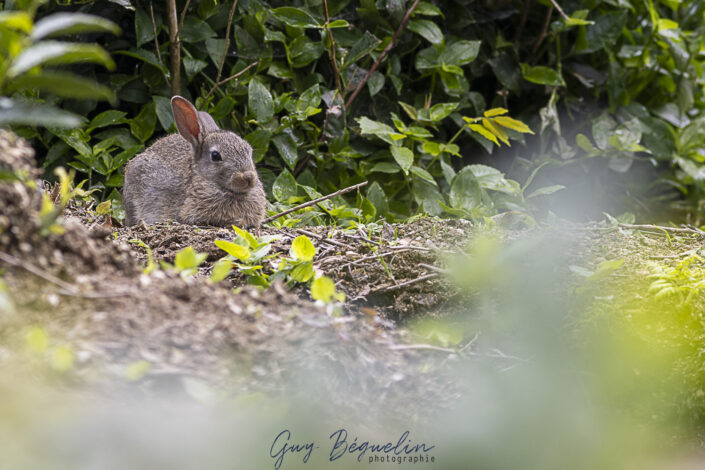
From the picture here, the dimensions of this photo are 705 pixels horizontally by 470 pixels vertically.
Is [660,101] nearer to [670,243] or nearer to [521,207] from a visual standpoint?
[521,207]

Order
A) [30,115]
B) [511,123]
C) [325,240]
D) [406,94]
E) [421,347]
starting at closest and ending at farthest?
[30,115] → [421,347] → [325,240] → [511,123] → [406,94]

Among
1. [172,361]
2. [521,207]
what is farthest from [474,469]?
[521,207]

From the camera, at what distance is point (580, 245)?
237 cm

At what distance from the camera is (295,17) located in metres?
3.81

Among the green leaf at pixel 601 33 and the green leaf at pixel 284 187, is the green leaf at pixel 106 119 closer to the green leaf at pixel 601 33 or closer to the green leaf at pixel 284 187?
the green leaf at pixel 284 187

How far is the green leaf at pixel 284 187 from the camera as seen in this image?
3807 mm

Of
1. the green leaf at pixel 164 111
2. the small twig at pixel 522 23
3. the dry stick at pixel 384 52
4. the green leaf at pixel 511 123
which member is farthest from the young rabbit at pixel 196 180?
the small twig at pixel 522 23

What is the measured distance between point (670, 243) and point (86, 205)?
2.95 m

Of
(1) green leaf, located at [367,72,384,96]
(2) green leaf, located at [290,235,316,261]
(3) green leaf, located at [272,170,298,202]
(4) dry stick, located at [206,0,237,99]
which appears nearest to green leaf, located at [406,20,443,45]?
(1) green leaf, located at [367,72,384,96]

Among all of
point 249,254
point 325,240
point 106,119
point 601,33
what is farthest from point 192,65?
point 601,33

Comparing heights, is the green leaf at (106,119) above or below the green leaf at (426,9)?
below

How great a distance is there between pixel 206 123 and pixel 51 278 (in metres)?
2.71

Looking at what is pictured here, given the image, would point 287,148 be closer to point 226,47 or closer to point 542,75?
point 226,47

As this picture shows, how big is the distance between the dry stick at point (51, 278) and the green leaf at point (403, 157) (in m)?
2.70
